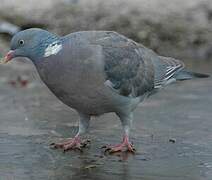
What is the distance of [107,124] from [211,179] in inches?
59.9

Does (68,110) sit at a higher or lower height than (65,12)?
lower

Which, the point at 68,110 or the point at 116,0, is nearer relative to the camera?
the point at 68,110

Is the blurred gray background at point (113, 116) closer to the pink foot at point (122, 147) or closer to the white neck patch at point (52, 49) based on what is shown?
the pink foot at point (122, 147)

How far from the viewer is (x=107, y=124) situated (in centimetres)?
581

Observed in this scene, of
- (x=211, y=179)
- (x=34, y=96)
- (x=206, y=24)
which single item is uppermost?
(x=206, y=24)

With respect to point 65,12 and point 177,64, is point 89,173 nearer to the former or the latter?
point 177,64

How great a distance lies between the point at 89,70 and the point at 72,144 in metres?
0.59

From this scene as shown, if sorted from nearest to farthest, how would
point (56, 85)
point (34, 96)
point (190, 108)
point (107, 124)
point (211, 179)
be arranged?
point (211, 179)
point (56, 85)
point (107, 124)
point (190, 108)
point (34, 96)

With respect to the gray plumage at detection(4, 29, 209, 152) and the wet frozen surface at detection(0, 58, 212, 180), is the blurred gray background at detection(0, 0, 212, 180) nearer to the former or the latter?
the wet frozen surface at detection(0, 58, 212, 180)

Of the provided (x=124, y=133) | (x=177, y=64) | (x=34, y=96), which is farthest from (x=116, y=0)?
(x=124, y=133)

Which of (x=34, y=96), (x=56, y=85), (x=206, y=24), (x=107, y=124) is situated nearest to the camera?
(x=56, y=85)

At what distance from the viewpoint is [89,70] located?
16.0 ft

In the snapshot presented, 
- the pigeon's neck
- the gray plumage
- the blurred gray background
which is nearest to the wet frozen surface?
the blurred gray background

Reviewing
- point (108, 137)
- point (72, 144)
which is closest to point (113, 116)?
point (108, 137)
